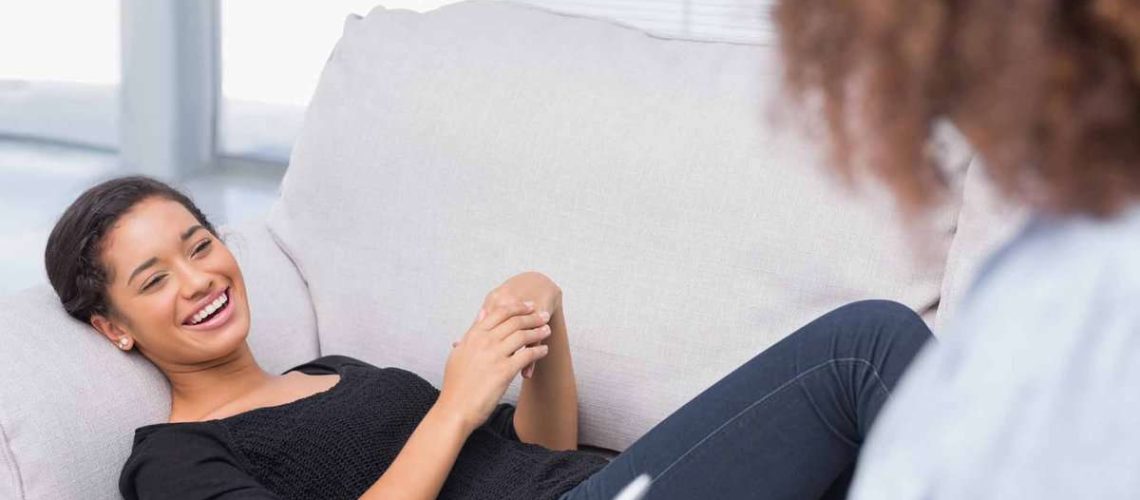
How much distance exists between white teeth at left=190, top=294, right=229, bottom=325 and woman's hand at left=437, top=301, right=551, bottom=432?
0.27m

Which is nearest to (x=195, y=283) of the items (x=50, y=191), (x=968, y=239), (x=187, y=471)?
(x=187, y=471)

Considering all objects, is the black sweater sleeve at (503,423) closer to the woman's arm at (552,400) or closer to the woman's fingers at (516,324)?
the woman's arm at (552,400)

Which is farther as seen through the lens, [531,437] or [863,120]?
[531,437]

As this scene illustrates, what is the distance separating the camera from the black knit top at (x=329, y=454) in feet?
4.71

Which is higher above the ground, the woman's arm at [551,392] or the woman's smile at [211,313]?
the woman's smile at [211,313]

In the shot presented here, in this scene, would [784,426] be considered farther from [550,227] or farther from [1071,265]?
[1071,265]

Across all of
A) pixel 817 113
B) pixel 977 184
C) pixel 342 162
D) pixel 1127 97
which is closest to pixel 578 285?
pixel 342 162

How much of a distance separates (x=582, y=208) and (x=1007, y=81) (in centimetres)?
115

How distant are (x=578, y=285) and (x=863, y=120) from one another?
→ 1.07 meters

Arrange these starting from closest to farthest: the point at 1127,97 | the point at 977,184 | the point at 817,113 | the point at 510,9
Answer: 1. the point at 1127,97
2. the point at 817,113
3. the point at 977,184
4. the point at 510,9

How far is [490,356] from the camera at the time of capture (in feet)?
5.16

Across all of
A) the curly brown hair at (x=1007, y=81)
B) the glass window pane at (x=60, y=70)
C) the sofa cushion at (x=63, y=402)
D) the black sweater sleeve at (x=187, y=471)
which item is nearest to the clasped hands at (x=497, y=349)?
the black sweater sleeve at (x=187, y=471)

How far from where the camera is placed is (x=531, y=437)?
66.8 inches

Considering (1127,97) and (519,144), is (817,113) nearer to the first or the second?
(1127,97)
